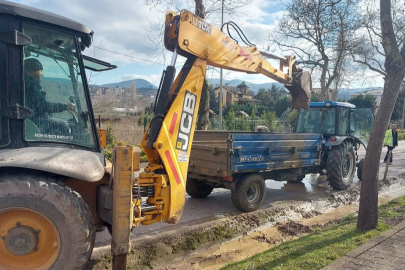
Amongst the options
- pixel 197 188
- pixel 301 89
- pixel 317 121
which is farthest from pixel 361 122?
pixel 197 188

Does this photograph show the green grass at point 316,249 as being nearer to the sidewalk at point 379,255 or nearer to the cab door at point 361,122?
the sidewalk at point 379,255

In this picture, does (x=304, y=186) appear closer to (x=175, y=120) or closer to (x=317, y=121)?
(x=317, y=121)

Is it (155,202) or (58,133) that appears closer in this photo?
(58,133)

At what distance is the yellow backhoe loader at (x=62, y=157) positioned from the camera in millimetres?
2900

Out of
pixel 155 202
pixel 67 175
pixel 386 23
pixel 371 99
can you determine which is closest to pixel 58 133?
pixel 67 175

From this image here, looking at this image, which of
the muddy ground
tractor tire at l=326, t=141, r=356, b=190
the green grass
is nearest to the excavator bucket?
the muddy ground

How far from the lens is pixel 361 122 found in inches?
383

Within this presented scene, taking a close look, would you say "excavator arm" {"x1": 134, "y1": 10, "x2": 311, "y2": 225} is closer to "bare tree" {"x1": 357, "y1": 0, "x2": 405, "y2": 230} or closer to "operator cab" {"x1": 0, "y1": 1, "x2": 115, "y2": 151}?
"operator cab" {"x1": 0, "y1": 1, "x2": 115, "y2": 151}

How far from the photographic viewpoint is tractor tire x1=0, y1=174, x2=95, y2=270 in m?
2.86

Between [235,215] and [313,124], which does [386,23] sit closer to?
[235,215]

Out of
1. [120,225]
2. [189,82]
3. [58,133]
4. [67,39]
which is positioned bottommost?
[120,225]

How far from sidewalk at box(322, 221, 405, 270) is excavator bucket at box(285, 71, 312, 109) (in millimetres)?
2785

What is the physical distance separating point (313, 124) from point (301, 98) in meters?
3.10

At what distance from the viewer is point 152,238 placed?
488cm
